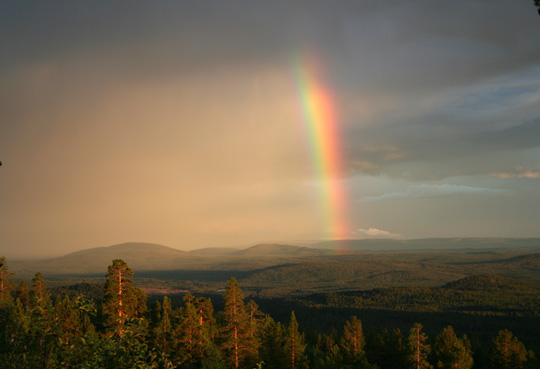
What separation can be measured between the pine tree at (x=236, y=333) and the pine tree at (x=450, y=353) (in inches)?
1287

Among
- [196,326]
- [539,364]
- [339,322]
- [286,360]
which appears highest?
[196,326]

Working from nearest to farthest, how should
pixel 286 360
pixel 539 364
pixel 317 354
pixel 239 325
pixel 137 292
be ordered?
pixel 239 325 < pixel 137 292 < pixel 286 360 < pixel 539 364 < pixel 317 354

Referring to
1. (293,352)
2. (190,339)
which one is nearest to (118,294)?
(190,339)

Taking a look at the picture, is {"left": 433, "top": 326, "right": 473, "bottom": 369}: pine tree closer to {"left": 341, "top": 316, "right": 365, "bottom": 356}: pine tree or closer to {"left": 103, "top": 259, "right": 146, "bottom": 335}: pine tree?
{"left": 341, "top": 316, "right": 365, "bottom": 356}: pine tree

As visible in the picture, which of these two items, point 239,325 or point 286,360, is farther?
point 286,360

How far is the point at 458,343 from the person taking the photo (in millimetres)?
59500

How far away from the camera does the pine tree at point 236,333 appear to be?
1676 inches

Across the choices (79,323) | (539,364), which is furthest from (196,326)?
(539,364)

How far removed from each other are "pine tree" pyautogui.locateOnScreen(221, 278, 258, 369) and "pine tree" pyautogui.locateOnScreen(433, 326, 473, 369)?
32.7m

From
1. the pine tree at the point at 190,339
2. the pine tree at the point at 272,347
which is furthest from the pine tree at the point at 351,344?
the pine tree at the point at 190,339

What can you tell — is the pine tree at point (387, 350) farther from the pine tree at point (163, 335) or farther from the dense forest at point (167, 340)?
the pine tree at point (163, 335)

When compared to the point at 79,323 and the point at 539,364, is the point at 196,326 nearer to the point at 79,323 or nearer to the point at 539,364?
the point at 79,323

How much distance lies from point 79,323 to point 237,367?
30502mm

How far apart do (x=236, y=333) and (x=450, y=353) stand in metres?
35.4
